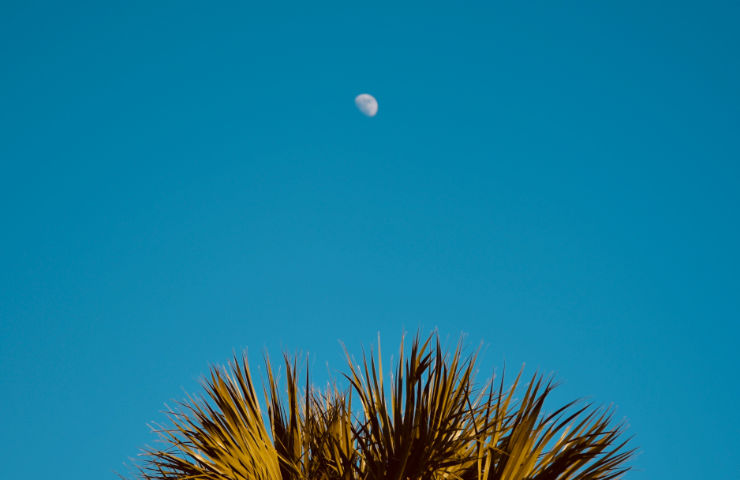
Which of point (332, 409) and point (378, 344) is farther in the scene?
point (332, 409)

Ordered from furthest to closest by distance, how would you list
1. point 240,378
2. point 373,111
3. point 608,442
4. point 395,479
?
point 373,111
point 240,378
point 608,442
point 395,479

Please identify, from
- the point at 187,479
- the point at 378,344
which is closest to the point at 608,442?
the point at 378,344

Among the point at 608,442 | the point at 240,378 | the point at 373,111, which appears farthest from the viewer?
the point at 373,111

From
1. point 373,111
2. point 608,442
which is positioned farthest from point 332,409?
point 373,111

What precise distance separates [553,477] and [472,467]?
1.84ft

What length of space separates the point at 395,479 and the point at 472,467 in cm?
68

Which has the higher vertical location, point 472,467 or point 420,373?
point 420,373

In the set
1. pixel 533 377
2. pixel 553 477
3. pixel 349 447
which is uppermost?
pixel 533 377

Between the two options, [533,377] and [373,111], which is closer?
[533,377]

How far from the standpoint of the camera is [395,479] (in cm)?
437

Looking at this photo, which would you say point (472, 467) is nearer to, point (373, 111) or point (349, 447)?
point (349, 447)

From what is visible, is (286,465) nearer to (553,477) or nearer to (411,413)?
(411,413)

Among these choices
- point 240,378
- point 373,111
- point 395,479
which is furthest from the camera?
point 373,111

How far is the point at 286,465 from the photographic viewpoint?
4.87 meters
